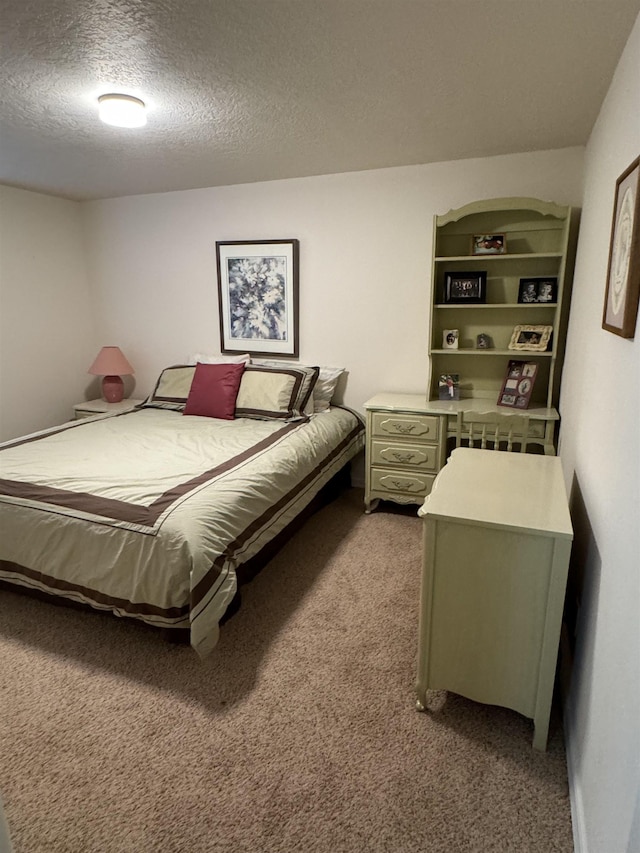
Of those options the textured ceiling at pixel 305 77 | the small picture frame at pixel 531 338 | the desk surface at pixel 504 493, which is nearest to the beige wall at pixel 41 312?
the textured ceiling at pixel 305 77

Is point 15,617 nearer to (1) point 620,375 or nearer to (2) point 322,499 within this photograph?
(2) point 322,499

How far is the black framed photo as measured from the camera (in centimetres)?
299

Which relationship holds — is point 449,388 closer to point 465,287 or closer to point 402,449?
point 402,449

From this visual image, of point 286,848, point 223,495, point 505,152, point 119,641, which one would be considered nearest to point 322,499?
point 223,495

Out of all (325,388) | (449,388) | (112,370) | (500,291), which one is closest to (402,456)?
(449,388)

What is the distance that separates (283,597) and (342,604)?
29 cm

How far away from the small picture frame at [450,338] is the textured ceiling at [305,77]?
1.04m

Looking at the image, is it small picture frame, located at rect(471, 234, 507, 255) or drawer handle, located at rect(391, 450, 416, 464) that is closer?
small picture frame, located at rect(471, 234, 507, 255)

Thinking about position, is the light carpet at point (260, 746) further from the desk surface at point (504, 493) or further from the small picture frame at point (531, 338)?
the small picture frame at point (531, 338)

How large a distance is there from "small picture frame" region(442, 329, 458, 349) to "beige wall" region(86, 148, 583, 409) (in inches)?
6.7

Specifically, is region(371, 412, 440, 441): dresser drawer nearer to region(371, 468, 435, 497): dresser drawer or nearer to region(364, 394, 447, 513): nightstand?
region(364, 394, 447, 513): nightstand

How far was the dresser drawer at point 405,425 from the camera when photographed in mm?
2963

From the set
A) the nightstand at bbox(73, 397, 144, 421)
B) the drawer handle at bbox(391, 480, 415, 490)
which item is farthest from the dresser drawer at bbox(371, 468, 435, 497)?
the nightstand at bbox(73, 397, 144, 421)

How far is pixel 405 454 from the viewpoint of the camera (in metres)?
3.05
